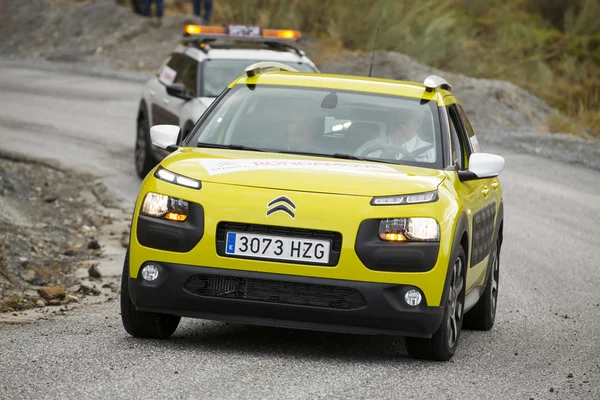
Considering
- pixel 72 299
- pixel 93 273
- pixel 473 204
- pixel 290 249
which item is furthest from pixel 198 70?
pixel 290 249

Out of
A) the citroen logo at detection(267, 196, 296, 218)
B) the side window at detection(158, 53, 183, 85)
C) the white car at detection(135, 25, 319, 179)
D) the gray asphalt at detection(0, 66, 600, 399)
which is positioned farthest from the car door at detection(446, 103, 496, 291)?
the side window at detection(158, 53, 183, 85)

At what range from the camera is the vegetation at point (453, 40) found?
103 ft

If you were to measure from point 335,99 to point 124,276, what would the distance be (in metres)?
1.83

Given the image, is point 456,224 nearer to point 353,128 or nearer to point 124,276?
point 353,128

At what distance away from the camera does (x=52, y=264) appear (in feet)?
35.7

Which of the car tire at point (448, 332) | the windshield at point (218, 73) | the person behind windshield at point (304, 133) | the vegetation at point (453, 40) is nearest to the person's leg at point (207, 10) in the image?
the vegetation at point (453, 40)

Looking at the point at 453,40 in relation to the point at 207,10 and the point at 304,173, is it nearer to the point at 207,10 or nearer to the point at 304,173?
the point at 207,10

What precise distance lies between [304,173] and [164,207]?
0.76 metres

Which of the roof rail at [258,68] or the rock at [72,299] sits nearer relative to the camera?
the roof rail at [258,68]

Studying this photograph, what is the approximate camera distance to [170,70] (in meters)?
16.1

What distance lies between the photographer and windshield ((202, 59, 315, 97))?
14820mm

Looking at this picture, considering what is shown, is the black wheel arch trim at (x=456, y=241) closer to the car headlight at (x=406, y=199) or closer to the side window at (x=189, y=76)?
the car headlight at (x=406, y=199)

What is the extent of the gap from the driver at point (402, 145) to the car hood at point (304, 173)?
258 millimetres

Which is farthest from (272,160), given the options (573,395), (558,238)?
(558,238)
